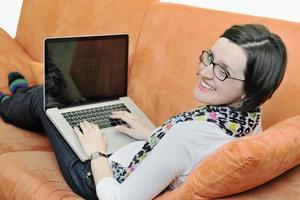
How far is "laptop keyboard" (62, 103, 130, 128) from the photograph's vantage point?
181cm

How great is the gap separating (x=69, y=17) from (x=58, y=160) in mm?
907

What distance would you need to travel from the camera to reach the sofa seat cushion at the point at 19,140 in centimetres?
181

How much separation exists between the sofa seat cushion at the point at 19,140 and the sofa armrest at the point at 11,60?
1.13ft

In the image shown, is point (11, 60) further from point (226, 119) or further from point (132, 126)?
point (226, 119)

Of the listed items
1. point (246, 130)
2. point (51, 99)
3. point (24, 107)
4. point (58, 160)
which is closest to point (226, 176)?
point (246, 130)

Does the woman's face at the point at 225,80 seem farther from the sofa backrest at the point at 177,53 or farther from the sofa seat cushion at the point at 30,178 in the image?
the sofa seat cushion at the point at 30,178

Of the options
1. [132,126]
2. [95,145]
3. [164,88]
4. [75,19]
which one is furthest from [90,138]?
[75,19]

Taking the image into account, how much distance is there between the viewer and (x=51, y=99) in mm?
1823

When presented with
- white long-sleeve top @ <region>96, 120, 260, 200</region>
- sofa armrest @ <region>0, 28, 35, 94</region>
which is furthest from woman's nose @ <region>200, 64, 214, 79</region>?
sofa armrest @ <region>0, 28, 35, 94</region>

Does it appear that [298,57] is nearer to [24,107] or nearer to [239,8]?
[239,8]

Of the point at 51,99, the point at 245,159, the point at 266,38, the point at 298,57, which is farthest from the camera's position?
the point at 51,99

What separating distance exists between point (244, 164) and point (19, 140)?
105 cm

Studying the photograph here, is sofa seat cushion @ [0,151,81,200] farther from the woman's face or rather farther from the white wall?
the white wall

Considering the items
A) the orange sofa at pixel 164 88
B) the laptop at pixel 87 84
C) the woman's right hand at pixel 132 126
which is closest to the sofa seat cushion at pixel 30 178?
the orange sofa at pixel 164 88
